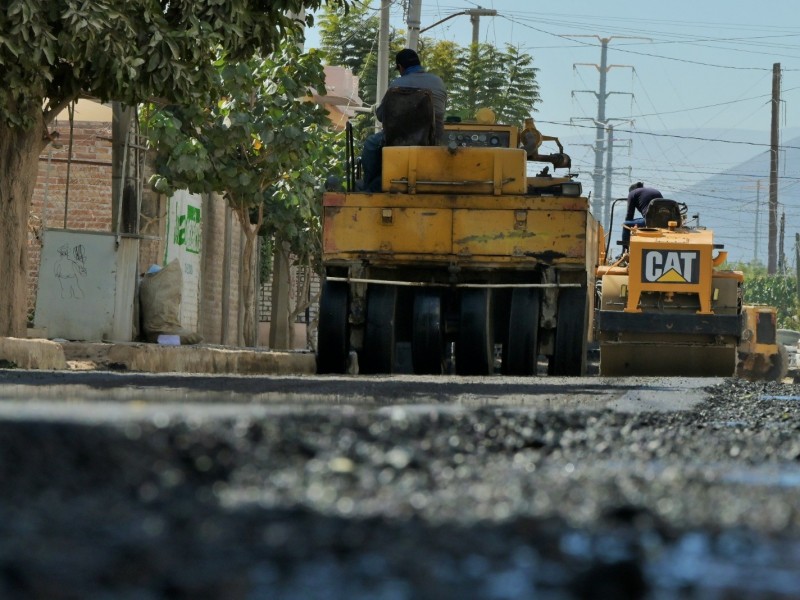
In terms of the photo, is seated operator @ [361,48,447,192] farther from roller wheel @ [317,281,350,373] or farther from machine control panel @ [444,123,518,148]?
roller wheel @ [317,281,350,373]

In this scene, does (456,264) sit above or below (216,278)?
below

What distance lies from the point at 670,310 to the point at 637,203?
2.31 m

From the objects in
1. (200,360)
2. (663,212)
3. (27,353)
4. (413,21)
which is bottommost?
(200,360)

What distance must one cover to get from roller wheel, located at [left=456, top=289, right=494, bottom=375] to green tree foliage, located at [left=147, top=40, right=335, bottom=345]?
386 inches

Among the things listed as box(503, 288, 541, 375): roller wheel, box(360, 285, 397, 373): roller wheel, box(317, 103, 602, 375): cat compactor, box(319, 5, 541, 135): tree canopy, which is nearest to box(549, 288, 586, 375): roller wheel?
box(317, 103, 602, 375): cat compactor

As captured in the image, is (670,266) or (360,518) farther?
(670,266)

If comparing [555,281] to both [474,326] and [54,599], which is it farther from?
[54,599]

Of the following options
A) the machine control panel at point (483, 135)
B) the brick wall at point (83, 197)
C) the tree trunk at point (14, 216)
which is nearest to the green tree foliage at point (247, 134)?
the brick wall at point (83, 197)

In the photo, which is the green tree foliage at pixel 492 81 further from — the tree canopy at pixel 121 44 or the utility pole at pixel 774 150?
the tree canopy at pixel 121 44

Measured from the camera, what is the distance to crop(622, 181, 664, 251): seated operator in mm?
19469

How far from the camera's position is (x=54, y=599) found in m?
1.66

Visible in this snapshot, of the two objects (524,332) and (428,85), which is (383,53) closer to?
(428,85)

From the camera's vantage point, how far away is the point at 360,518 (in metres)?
2.31

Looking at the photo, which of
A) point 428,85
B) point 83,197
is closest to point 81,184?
point 83,197
